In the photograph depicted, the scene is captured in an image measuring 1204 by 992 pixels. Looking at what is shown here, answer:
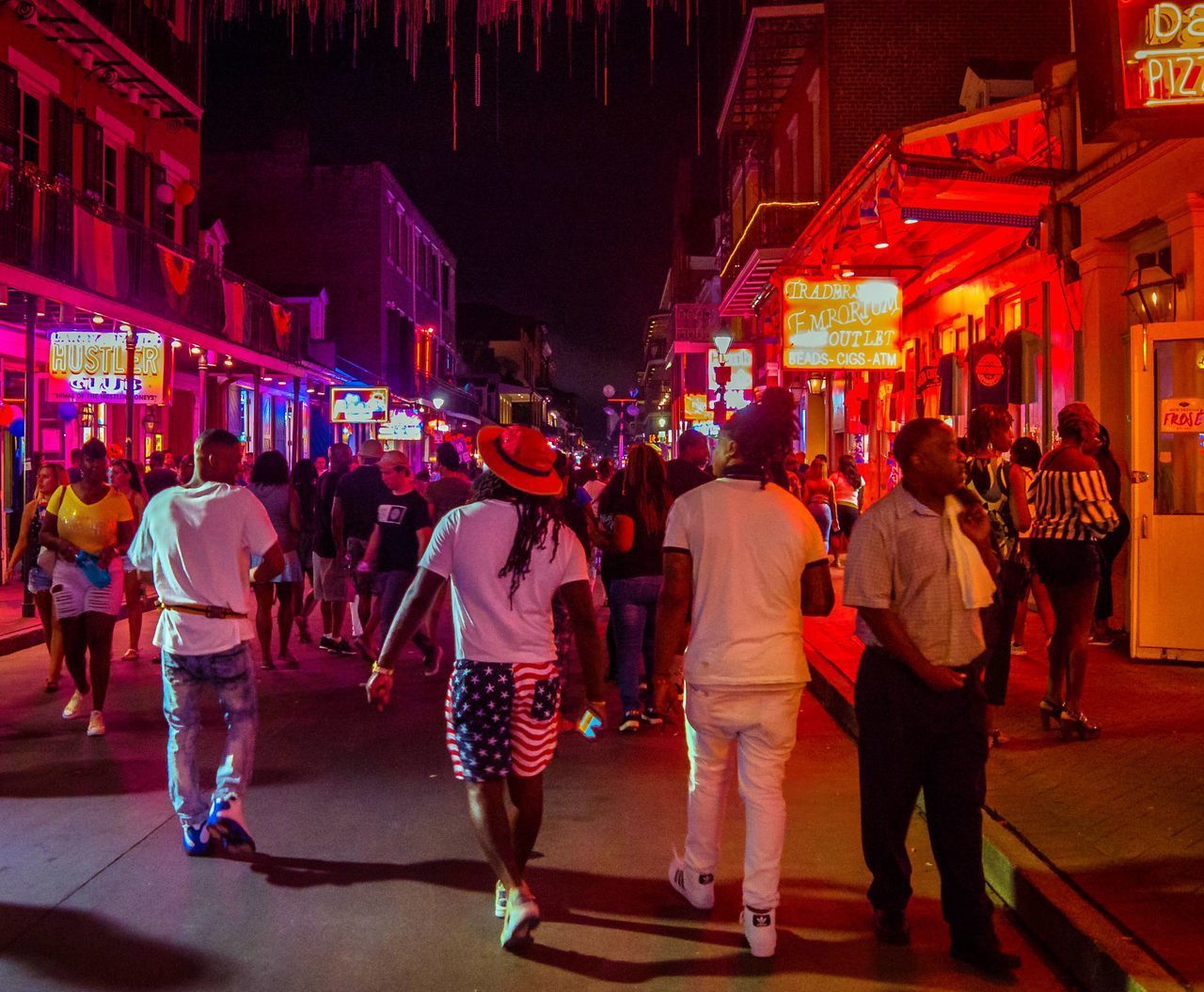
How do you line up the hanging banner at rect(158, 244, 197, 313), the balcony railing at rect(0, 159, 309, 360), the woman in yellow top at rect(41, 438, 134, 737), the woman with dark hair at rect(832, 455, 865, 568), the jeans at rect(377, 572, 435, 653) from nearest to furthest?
the woman in yellow top at rect(41, 438, 134, 737) → the jeans at rect(377, 572, 435, 653) → the balcony railing at rect(0, 159, 309, 360) → the hanging banner at rect(158, 244, 197, 313) → the woman with dark hair at rect(832, 455, 865, 568)

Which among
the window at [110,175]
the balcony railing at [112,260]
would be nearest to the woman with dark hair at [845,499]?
the balcony railing at [112,260]

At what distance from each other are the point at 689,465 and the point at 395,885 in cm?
470

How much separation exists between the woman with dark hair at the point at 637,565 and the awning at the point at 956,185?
376 centimetres

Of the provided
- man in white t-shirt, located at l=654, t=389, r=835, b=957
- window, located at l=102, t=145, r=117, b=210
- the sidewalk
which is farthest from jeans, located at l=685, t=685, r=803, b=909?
window, located at l=102, t=145, r=117, b=210

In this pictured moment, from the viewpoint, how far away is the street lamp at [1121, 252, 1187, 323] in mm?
9750

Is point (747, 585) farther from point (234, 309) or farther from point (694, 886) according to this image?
point (234, 309)

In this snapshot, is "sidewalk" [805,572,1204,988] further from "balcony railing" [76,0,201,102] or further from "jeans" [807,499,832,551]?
"balcony railing" [76,0,201,102]

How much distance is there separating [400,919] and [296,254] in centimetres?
4221

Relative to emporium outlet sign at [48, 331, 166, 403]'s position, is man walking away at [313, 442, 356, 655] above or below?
below

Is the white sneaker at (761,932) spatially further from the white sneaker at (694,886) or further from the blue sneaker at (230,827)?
the blue sneaker at (230,827)

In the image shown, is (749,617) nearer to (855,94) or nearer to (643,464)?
(643,464)

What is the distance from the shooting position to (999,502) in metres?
7.02

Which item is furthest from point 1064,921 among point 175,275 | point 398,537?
point 175,275

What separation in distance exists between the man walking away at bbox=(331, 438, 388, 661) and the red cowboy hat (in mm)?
6247
